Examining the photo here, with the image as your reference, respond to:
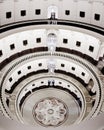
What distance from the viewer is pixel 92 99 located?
98.4 ft

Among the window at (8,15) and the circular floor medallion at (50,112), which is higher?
the window at (8,15)

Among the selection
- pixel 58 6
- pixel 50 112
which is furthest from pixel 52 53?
pixel 50 112

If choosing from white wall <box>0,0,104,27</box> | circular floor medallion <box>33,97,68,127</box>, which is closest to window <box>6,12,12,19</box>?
white wall <box>0,0,104,27</box>

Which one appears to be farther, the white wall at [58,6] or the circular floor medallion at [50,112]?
the circular floor medallion at [50,112]

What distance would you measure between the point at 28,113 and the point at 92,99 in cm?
842

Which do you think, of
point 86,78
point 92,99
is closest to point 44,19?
point 86,78

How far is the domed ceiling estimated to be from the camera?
87.0ft

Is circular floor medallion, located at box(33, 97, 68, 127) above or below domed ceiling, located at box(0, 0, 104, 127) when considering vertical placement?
below

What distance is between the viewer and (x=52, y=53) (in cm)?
2938

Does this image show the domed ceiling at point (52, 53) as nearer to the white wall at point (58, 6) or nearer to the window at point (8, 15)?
the white wall at point (58, 6)

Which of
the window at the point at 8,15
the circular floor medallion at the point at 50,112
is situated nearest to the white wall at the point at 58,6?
the window at the point at 8,15

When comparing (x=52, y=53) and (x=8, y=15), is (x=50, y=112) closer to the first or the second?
(x=52, y=53)

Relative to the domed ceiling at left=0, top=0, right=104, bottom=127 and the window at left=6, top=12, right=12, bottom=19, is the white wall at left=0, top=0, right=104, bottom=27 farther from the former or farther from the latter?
the window at left=6, top=12, right=12, bottom=19

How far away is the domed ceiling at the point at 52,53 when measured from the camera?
1044 inches
